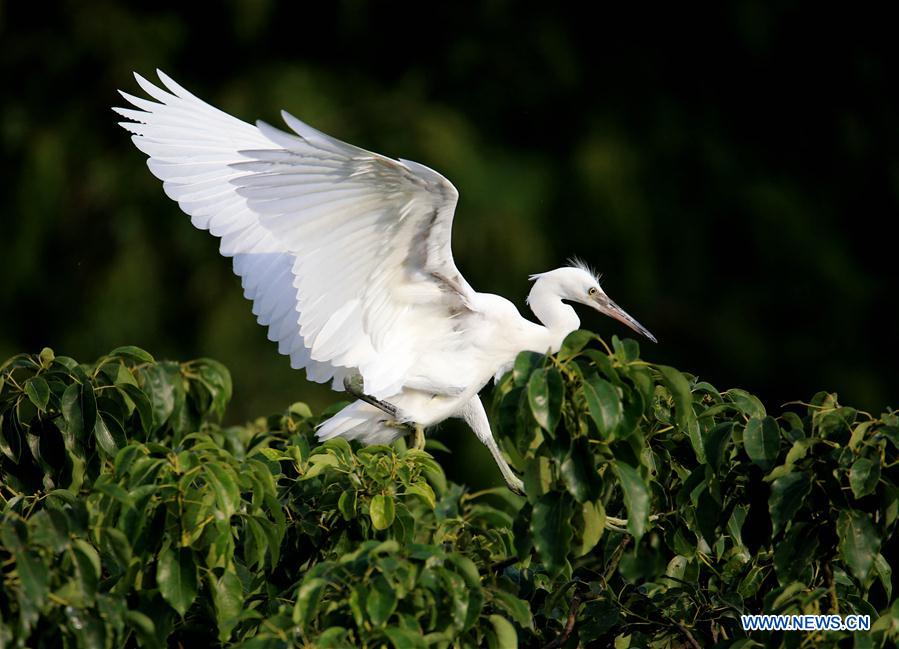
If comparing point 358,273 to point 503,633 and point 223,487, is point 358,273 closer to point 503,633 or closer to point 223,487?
point 223,487

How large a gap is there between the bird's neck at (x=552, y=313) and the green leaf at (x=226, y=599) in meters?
1.15

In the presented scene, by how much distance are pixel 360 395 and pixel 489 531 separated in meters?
0.70

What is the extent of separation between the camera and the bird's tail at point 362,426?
2.48m

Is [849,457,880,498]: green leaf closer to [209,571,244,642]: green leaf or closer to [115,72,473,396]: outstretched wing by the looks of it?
[209,571,244,642]: green leaf

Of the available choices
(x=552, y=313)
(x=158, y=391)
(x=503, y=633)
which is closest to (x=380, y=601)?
(x=503, y=633)

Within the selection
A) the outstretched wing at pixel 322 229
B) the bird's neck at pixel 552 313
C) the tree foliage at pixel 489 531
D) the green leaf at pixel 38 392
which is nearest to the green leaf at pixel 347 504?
the tree foliage at pixel 489 531

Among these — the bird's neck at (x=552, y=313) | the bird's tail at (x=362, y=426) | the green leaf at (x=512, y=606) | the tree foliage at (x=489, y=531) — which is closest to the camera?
the tree foliage at (x=489, y=531)

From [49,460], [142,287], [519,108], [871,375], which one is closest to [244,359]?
[142,287]

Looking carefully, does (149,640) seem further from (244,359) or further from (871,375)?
(871,375)

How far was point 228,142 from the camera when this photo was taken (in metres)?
2.76

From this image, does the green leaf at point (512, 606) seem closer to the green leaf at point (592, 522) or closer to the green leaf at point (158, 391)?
the green leaf at point (592, 522)

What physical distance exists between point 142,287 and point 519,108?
2.34m

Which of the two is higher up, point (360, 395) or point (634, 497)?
point (634, 497)

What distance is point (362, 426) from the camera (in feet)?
8.52
